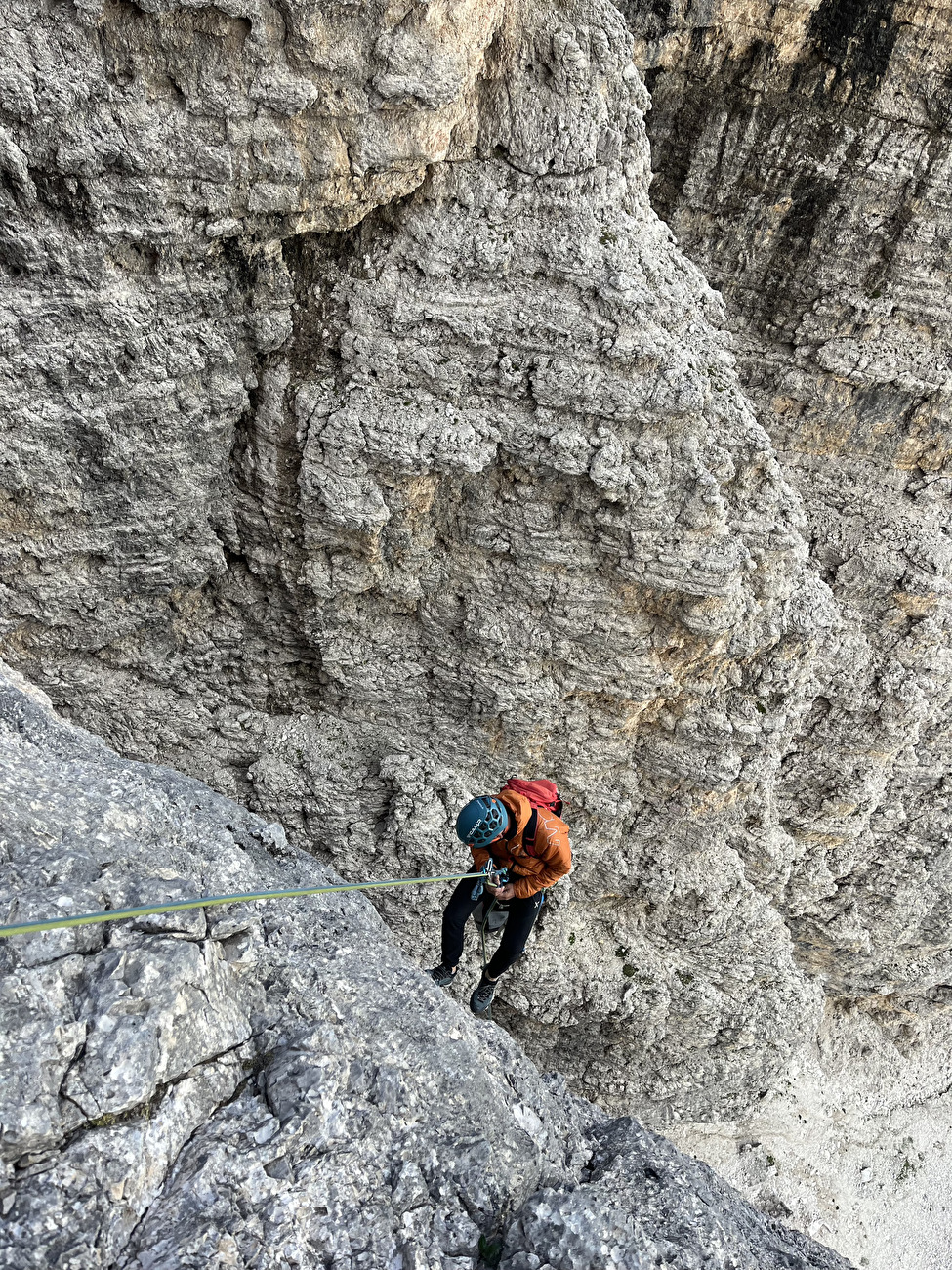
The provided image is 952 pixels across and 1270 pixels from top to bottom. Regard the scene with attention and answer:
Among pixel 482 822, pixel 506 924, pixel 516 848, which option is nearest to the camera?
pixel 482 822

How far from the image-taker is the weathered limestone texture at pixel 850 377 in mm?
12789

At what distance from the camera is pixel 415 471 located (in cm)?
991

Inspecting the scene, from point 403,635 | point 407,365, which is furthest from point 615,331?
point 403,635

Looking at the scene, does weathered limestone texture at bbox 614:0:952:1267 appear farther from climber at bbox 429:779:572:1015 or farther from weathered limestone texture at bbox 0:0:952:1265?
climber at bbox 429:779:572:1015

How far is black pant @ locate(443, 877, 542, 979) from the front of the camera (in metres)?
8.88

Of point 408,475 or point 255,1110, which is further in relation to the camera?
point 408,475

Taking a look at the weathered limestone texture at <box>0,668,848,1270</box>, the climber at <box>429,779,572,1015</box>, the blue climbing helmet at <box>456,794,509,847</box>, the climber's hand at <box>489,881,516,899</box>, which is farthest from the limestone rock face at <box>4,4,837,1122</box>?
the weathered limestone texture at <box>0,668,848,1270</box>

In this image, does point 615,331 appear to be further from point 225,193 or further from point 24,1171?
point 24,1171

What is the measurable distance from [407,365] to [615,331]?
2319 millimetres

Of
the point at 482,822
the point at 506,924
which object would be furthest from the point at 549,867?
the point at 506,924

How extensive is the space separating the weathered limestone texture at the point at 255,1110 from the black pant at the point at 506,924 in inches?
87.3

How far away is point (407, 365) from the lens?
384 inches

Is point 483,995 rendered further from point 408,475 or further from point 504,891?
point 408,475

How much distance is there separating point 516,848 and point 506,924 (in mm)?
1457
